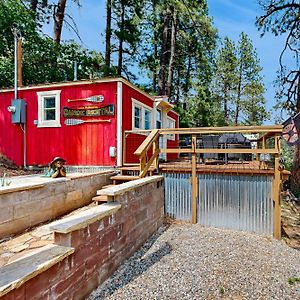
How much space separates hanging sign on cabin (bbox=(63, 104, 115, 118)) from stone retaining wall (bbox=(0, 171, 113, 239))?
178 cm

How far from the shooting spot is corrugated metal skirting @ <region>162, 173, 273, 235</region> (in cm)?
535

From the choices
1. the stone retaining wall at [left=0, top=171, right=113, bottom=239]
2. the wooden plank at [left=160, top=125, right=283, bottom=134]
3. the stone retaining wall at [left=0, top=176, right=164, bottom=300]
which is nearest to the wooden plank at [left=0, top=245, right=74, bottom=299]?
the stone retaining wall at [left=0, top=176, right=164, bottom=300]

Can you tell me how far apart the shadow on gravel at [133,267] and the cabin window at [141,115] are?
3.79m

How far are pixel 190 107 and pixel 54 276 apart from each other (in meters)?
15.6

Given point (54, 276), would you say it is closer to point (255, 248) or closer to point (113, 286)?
point (113, 286)

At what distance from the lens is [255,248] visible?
4.54m

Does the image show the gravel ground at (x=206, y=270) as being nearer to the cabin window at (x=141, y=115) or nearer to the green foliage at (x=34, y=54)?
the cabin window at (x=141, y=115)

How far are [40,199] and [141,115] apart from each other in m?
4.55

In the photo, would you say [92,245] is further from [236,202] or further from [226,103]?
[226,103]

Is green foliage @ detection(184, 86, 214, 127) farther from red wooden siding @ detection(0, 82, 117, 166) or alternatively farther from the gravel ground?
the gravel ground

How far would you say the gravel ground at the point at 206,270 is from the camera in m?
3.18

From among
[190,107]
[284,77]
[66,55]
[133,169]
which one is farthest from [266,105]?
[133,169]

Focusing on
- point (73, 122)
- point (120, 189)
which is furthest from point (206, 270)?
point (73, 122)

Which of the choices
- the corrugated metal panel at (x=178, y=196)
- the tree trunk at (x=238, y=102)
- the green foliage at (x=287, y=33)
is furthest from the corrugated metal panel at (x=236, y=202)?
the tree trunk at (x=238, y=102)
